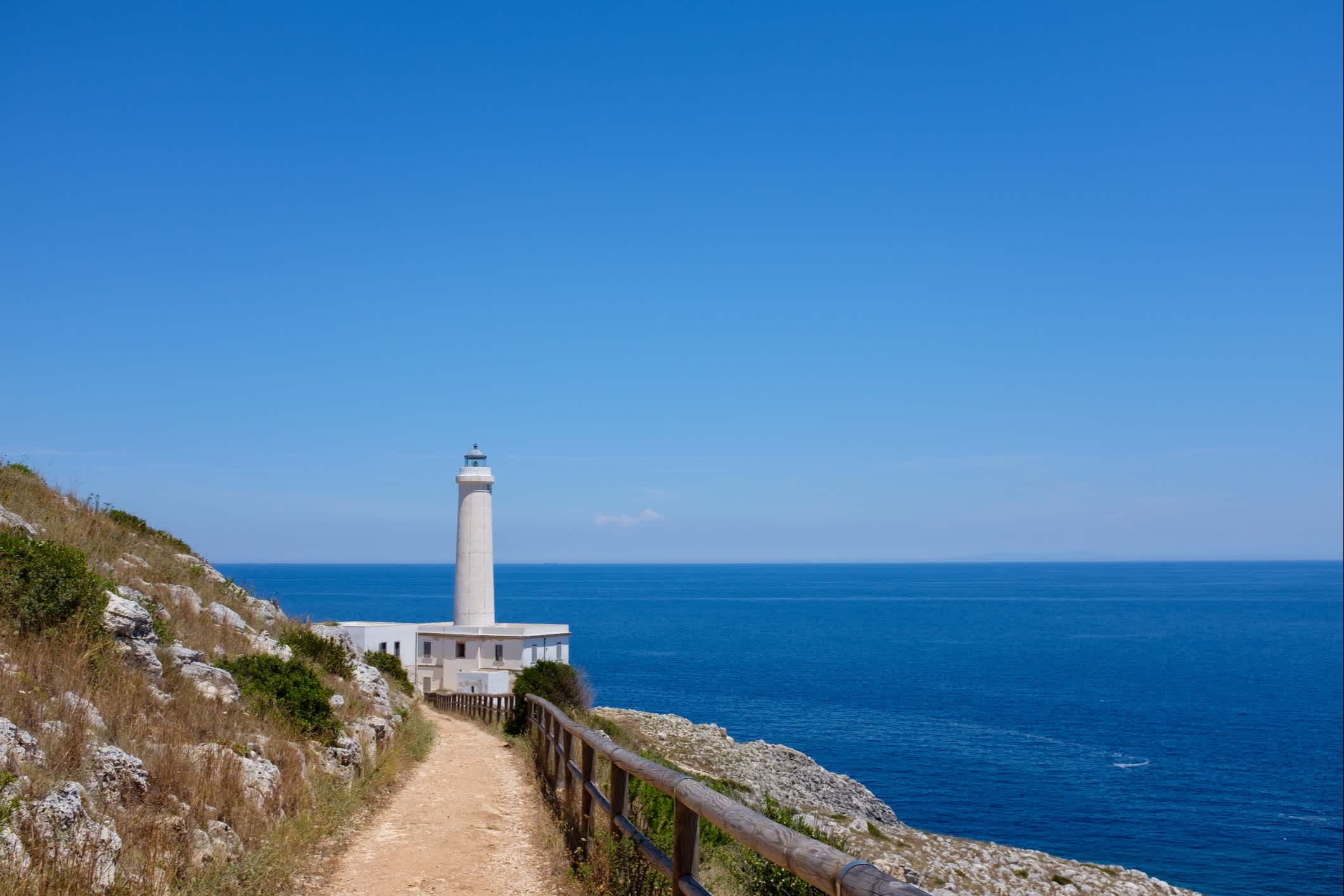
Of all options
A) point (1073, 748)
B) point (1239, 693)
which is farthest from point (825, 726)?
point (1239, 693)

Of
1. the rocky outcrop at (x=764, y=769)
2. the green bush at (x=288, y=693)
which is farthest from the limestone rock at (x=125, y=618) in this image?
the rocky outcrop at (x=764, y=769)

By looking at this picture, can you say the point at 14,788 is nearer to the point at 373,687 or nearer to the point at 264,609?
the point at 373,687

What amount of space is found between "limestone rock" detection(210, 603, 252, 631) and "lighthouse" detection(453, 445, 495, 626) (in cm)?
2190

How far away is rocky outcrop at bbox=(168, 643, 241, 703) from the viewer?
10203mm

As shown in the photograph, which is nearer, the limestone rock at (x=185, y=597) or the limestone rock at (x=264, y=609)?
the limestone rock at (x=185, y=597)

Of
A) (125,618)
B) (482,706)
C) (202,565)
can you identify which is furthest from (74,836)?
(482,706)

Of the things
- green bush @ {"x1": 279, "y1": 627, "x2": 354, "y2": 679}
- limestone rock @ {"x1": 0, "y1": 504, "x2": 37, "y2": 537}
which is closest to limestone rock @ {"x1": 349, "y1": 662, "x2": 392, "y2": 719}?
green bush @ {"x1": 279, "y1": 627, "x2": 354, "y2": 679}

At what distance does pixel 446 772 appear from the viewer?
1360cm

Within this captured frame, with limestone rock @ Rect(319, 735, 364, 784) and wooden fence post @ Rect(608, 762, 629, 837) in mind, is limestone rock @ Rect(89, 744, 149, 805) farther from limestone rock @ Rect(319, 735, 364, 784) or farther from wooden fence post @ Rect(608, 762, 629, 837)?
limestone rock @ Rect(319, 735, 364, 784)

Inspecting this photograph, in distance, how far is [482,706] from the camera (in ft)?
80.9

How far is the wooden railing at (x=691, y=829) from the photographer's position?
12.3ft

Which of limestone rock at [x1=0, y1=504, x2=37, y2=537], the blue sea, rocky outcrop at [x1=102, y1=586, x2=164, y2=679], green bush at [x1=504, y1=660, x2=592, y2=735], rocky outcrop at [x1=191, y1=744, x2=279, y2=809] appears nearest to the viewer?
rocky outcrop at [x1=191, y1=744, x2=279, y2=809]

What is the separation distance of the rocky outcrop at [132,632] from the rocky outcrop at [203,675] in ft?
0.86

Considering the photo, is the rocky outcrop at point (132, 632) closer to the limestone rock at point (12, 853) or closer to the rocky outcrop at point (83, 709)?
the rocky outcrop at point (83, 709)
